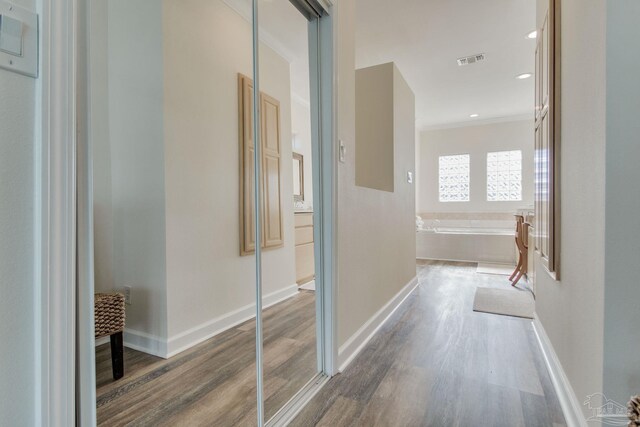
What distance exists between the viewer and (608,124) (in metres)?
0.97

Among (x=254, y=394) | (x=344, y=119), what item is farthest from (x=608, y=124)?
(x=254, y=394)

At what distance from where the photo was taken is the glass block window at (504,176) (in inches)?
244

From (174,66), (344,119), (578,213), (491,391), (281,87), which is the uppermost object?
(174,66)

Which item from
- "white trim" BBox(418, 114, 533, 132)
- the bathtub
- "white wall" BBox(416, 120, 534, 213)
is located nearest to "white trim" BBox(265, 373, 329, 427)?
the bathtub

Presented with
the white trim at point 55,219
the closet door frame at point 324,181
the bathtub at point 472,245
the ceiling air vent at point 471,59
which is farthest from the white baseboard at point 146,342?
the bathtub at point 472,245

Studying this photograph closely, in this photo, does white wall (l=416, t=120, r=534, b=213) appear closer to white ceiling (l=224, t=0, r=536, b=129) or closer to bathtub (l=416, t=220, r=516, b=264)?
bathtub (l=416, t=220, r=516, b=264)

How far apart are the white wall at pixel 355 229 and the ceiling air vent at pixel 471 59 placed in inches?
61.3

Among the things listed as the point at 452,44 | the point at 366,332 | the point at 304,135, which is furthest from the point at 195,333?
the point at 452,44

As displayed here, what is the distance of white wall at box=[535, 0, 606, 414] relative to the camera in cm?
103

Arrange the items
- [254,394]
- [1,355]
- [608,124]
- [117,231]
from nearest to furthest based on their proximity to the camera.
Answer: [1,355] < [608,124] < [117,231] < [254,394]

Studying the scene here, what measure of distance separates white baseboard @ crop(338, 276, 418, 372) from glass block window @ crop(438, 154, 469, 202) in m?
4.28

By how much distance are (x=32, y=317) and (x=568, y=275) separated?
1.87m

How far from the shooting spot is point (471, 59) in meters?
3.66

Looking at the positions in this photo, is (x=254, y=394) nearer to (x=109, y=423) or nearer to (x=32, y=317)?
(x=109, y=423)
